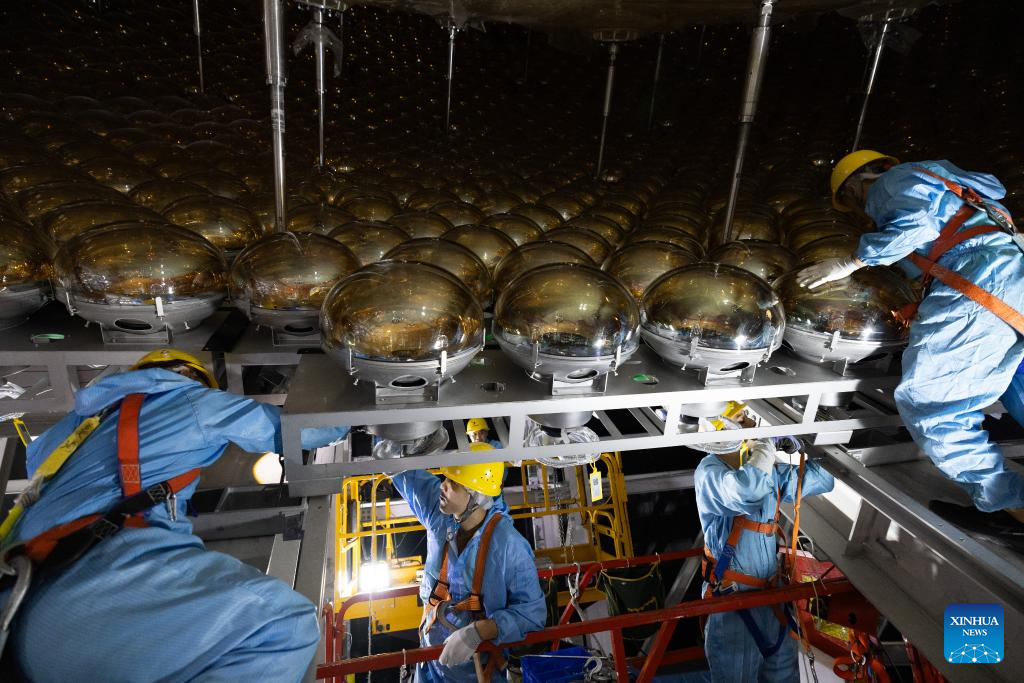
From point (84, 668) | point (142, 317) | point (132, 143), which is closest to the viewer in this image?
point (84, 668)

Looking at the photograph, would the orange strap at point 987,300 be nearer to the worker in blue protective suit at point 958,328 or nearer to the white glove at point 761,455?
the worker in blue protective suit at point 958,328

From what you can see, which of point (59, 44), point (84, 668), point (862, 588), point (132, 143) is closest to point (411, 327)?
point (84, 668)

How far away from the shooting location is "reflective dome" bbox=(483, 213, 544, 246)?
127 inches

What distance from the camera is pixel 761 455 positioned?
2.69 meters

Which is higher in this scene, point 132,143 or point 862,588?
point 132,143

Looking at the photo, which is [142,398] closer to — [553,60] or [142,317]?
[142,317]

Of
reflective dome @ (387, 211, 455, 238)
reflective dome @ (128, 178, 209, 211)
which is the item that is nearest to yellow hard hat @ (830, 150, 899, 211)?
reflective dome @ (387, 211, 455, 238)

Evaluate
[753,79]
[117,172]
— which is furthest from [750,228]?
[117,172]

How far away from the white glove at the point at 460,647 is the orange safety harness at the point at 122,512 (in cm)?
121

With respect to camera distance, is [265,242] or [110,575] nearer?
[110,575]

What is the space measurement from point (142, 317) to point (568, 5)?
221 inches

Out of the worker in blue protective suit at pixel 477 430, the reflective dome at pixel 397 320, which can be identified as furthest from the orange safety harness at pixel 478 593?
the reflective dome at pixel 397 320

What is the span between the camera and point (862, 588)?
2.28 metres

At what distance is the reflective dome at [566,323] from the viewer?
177 centimetres
